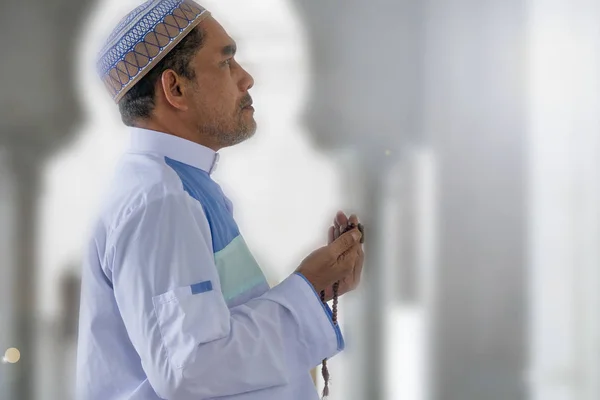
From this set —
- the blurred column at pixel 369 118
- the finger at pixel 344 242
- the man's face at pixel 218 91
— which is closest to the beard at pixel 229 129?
the man's face at pixel 218 91

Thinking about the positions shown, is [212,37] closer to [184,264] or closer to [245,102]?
[245,102]

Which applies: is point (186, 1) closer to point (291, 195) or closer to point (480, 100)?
point (291, 195)

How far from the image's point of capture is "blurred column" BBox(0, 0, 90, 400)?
6.70 ft

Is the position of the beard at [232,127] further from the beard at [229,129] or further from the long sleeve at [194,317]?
the long sleeve at [194,317]

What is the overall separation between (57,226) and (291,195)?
670mm

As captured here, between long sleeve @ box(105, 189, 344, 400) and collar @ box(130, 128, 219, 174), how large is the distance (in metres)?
0.15

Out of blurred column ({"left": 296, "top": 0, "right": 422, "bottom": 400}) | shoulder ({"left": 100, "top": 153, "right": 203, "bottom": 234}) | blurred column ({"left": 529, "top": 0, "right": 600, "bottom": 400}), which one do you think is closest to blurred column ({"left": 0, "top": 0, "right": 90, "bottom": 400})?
blurred column ({"left": 296, "top": 0, "right": 422, "bottom": 400})

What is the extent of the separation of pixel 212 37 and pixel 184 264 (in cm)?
A: 43

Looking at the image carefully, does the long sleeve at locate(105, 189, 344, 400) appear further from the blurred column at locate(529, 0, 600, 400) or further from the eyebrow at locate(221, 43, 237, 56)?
the blurred column at locate(529, 0, 600, 400)

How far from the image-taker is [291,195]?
6.43 ft

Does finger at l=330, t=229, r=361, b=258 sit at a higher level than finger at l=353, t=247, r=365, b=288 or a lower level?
higher

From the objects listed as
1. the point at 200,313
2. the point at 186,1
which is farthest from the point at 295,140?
the point at 200,313

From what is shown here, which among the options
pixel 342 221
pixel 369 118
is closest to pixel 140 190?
pixel 342 221

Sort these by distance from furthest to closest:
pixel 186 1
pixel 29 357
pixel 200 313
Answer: pixel 29 357, pixel 186 1, pixel 200 313
